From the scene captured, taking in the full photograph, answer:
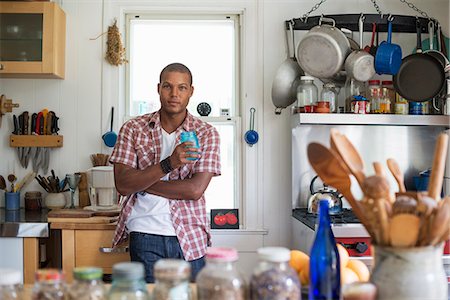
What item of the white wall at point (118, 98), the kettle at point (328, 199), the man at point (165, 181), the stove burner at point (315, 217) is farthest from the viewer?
the white wall at point (118, 98)

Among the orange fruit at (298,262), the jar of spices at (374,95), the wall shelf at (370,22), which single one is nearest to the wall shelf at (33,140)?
the wall shelf at (370,22)

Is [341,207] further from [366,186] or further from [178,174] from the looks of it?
[366,186]

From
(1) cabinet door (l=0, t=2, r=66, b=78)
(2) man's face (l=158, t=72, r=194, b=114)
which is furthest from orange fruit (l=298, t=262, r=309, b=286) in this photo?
(1) cabinet door (l=0, t=2, r=66, b=78)

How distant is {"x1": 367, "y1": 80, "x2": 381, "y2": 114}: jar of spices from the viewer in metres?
3.54

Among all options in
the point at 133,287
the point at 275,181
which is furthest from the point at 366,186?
the point at 275,181

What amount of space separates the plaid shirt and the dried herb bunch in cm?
113

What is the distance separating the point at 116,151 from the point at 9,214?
1208mm

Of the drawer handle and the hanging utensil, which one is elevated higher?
the hanging utensil

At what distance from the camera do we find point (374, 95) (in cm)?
356

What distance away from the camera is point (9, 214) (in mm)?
3494

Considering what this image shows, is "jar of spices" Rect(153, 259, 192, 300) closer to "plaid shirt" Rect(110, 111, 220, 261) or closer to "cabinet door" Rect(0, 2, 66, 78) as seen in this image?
"plaid shirt" Rect(110, 111, 220, 261)

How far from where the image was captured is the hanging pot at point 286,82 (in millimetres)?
3607

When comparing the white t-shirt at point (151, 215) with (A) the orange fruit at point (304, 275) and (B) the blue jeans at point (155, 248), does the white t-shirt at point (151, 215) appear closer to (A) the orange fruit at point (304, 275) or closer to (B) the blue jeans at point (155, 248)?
(B) the blue jeans at point (155, 248)

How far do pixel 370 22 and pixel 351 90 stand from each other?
437 millimetres
